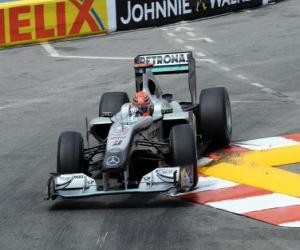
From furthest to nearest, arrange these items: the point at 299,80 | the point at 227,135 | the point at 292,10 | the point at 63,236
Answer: the point at 292,10 → the point at 299,80 → the point at 227,135 → the point at 63,236

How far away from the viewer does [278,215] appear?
984 cm

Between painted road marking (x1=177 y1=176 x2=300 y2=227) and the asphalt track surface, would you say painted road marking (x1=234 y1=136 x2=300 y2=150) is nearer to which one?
the asphalt track surface

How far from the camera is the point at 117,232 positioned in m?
9.54

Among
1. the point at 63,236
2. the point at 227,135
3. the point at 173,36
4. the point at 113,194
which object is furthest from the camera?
the point at 173,36

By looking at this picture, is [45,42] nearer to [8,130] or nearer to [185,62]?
[8,130]

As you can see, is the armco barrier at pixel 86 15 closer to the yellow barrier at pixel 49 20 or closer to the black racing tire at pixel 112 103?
the yellow barrier at pixel 49 20

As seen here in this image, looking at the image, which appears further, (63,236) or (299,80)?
(299,80)

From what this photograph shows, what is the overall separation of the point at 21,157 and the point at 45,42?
1171 cm

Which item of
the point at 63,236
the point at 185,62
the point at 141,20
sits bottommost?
the point at 63,236

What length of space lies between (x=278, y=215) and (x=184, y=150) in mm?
1441

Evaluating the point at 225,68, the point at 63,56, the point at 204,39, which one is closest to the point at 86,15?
the point at 63,56

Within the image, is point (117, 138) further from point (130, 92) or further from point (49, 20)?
point (49, 20)

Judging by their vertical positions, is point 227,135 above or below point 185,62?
below

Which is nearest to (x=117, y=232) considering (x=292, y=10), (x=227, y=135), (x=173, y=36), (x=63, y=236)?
(x=63, y=236)
